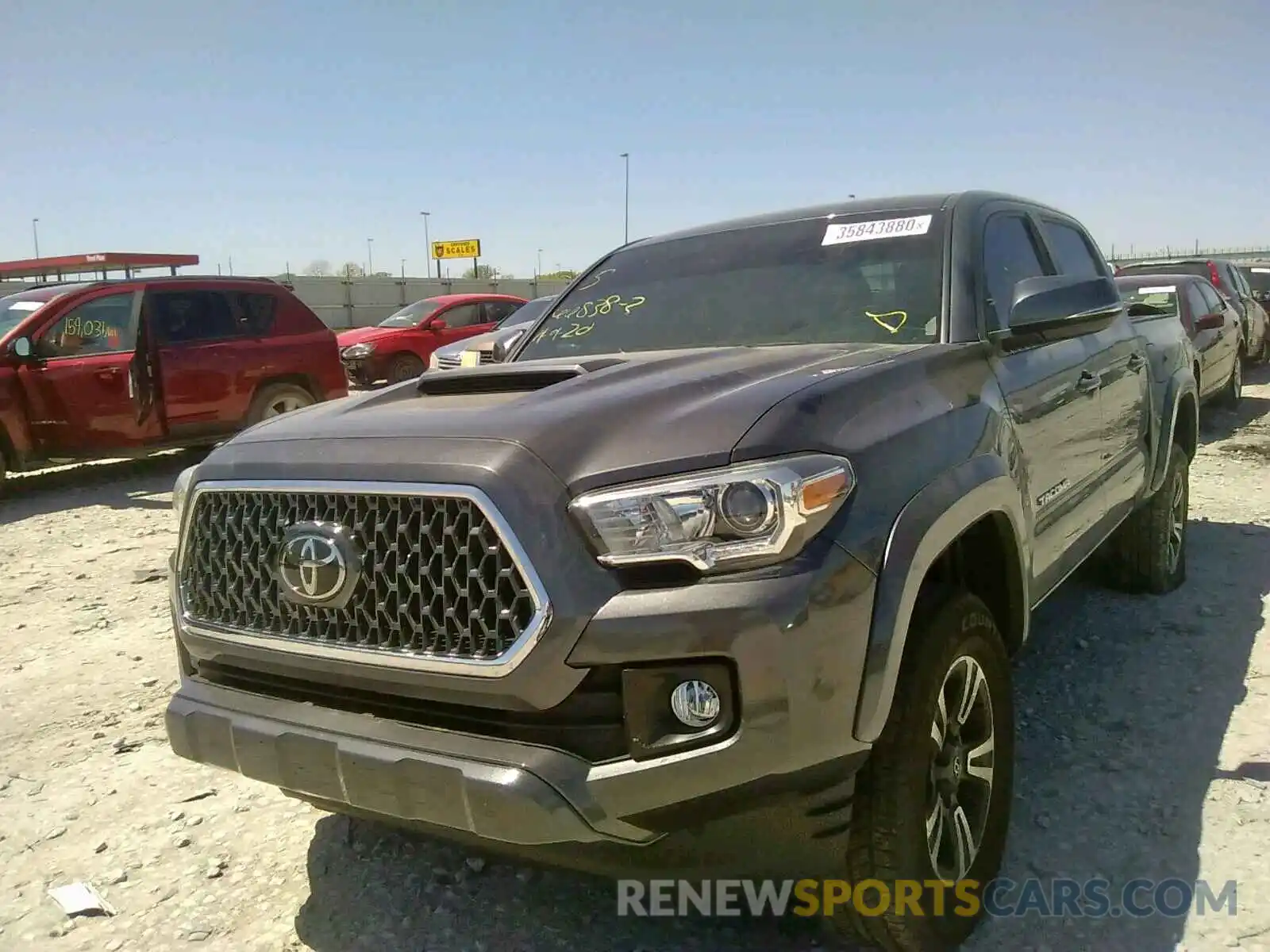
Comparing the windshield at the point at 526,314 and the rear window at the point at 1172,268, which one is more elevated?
the rear window at the point at 1172,268

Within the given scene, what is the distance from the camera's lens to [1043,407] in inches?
121

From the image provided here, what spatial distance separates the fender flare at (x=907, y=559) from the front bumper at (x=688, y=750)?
0.13 ft

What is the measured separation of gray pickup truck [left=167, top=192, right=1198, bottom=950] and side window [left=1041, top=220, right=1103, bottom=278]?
59.3 inches

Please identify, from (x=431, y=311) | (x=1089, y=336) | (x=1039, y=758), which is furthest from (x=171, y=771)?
(x=431, y=311)

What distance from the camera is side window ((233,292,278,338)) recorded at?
30.8 ft

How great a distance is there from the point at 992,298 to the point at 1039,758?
4.98 feet

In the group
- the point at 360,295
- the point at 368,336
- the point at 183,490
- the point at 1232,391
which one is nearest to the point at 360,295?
the point at 360,295

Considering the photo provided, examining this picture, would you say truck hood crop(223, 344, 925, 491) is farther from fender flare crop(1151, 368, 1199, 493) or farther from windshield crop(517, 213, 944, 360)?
fender flare crop(1151, 368, 1199, 493)

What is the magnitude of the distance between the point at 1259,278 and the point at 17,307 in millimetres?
19682

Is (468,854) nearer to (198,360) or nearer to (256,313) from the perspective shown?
(198,360)

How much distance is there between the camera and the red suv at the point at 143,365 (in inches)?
318

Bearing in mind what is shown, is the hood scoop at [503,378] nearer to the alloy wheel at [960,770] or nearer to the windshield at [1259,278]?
the alloy wheel at [960,770]

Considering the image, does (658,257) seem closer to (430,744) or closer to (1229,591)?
(430,744)

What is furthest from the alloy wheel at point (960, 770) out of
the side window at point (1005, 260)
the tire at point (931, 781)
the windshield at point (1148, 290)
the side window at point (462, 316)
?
the side window at point (462, 316)
